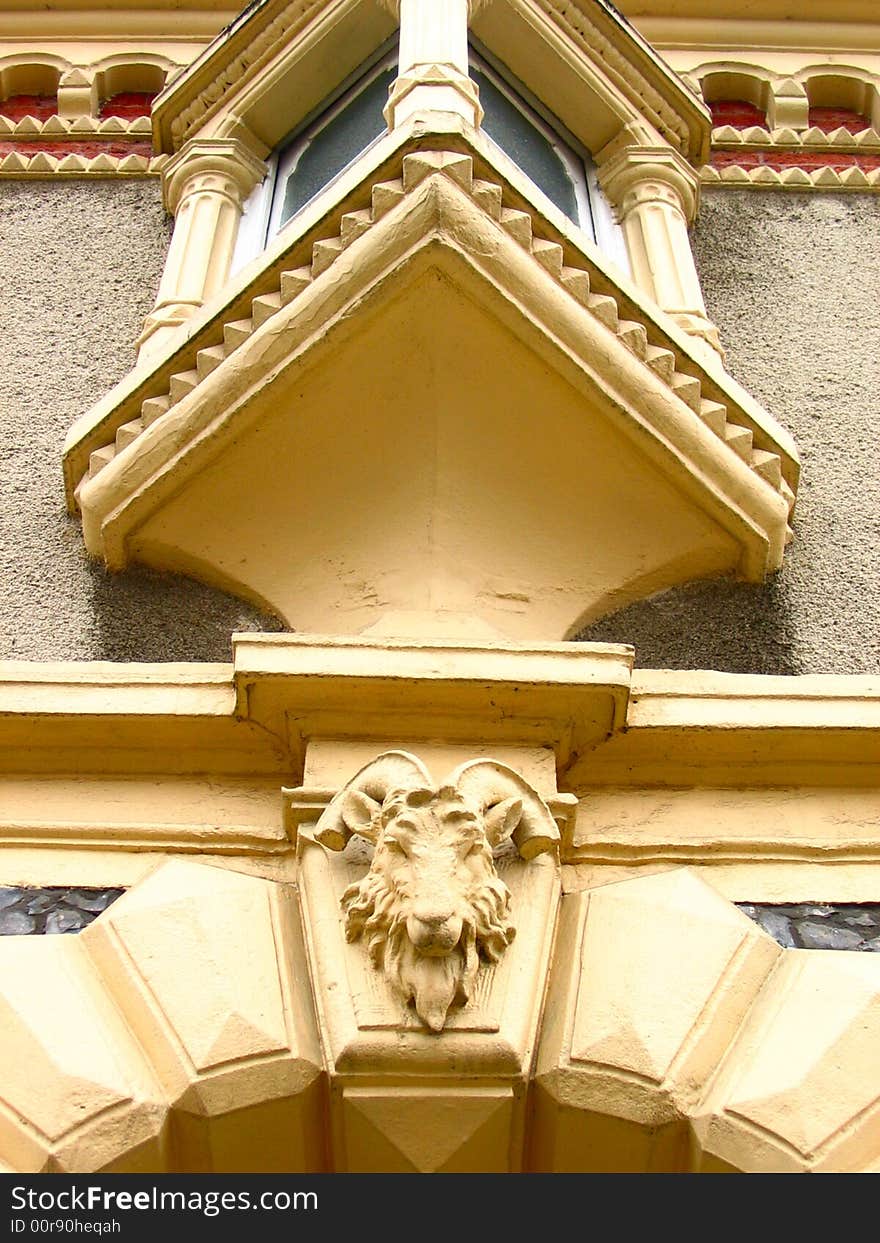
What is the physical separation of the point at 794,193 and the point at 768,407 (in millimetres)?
1496

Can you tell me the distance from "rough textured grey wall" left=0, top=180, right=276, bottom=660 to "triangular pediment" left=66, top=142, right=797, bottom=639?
0.38 ft

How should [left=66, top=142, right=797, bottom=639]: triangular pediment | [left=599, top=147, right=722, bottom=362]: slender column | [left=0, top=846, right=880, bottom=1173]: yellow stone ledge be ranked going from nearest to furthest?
[left=0, top=846, right=880, bottom=1173]: yellow stone ledge → [left=66, top=142, right=797, bottom=639]: triangular pediment → [left=599, top=147, right=722, bottom=362]: slender column

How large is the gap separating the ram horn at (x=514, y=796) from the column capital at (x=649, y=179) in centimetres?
302

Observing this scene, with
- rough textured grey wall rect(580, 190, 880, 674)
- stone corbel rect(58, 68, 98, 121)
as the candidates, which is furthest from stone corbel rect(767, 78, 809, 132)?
stone corbel rect(58, 68, 98, 121)

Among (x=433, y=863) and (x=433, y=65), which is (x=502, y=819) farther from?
(x=433, y=65)

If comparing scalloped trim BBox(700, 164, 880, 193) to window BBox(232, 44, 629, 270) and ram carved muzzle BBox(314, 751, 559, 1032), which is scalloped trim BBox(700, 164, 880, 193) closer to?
window BBox(232, 44, 629, 270)

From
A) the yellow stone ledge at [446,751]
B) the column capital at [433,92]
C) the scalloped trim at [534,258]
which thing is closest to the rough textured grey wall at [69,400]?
the scalloped trim at [534,258]

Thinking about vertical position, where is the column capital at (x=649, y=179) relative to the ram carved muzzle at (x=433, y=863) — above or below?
above

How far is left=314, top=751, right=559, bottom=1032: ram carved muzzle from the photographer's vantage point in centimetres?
249

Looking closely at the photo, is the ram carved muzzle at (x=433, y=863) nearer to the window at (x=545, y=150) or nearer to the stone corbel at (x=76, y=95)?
the window at (x=545, y=150)

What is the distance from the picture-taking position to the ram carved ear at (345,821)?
2725 mm

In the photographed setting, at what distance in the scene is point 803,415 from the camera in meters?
4.40

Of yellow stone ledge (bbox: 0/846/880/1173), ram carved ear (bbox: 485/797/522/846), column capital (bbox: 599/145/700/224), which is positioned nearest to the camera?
yellow stone ledge (bbox: 0/846/880/1173)

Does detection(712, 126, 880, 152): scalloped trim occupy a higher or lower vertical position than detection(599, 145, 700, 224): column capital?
higher
